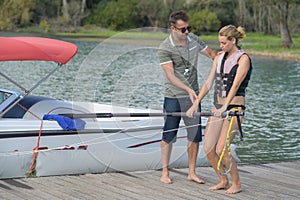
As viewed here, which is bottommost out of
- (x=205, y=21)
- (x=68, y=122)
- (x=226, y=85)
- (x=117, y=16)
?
(x=117, y=16)

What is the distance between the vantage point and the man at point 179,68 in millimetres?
6930

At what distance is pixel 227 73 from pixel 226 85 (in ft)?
0.38

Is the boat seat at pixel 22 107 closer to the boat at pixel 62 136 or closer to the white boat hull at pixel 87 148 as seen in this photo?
the boat at pixel 62 136

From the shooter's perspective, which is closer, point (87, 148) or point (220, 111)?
point (220, 111)

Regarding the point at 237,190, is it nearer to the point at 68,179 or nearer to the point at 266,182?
the point at 266,182

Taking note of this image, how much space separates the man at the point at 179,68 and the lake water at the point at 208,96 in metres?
0.77

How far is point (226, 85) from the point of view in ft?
21.7

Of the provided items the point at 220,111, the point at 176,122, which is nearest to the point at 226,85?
the point at 220,111

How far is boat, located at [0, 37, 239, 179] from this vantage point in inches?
295

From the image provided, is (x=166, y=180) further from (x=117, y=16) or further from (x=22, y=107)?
(x=117, y=16)

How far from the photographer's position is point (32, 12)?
66.2m

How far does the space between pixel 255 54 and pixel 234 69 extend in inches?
1308

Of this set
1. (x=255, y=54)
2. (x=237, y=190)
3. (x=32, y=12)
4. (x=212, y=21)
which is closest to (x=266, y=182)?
(x=237, y=190)

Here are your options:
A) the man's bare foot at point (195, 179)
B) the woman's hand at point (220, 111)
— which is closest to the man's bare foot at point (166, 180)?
the man's bare foot at point (195, 179)
